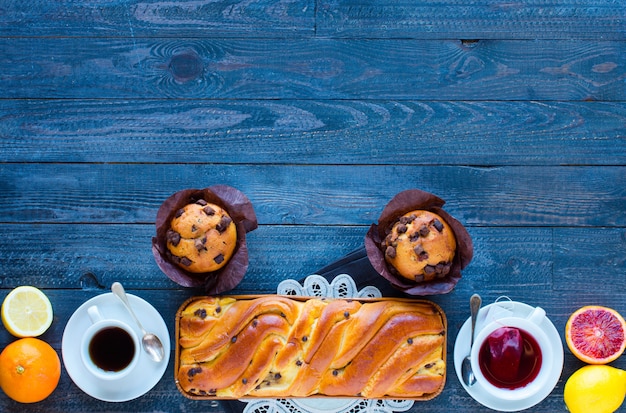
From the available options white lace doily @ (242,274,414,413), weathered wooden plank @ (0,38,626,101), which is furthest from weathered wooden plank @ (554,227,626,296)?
white lace doily @ (242,274,414,413)

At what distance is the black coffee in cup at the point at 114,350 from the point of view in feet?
7.28

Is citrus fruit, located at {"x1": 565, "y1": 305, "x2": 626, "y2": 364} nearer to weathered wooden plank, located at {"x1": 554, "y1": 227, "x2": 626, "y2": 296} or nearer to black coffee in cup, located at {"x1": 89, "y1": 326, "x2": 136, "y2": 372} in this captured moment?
weathered wooden plank, located at {"x1": 554, "y1": 227, "x2": 626, "y2": 296}

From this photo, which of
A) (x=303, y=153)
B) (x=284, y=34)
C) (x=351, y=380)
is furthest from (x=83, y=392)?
(x=284, y=34)

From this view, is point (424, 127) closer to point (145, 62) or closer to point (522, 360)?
point (522, 360)

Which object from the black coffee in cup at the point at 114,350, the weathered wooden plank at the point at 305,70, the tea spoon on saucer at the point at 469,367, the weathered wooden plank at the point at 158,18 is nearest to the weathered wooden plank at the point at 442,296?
the tea spoon on saucer at the point at 469,367

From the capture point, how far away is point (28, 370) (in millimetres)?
2188

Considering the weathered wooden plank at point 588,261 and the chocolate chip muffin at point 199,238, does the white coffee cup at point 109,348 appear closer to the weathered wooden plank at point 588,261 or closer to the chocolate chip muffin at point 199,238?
the chocolate chip muffin at point 199,238

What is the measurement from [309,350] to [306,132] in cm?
86

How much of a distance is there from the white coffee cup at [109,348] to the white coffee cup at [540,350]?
1.18m

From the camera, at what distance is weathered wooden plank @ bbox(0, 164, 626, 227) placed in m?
2.46

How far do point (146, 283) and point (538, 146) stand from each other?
64.4 inches

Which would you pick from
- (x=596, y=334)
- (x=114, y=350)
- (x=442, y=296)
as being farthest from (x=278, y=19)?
(x=596, y=334)

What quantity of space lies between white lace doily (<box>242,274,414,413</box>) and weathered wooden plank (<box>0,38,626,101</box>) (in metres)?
0.74

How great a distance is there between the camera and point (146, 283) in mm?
2426
